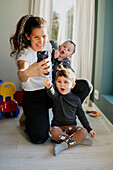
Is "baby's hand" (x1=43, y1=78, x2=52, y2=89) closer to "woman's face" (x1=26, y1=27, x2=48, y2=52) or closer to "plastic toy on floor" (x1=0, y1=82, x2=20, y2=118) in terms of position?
"woman's face" (x1=26, y1=27, x2=48, y2=52)

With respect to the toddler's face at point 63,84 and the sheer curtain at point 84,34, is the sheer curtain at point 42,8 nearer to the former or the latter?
the sheer curtain at point 84,34

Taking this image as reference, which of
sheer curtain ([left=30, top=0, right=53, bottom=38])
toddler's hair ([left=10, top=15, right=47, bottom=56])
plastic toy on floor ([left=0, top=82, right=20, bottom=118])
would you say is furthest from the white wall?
toddler's hair ([left=10, top=15, right=47, bottom=56])

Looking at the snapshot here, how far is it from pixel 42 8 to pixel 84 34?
2.19 ft

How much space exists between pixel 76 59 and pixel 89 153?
1555 millimetres

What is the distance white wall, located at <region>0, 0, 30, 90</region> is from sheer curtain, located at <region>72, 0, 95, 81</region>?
724 millimetres

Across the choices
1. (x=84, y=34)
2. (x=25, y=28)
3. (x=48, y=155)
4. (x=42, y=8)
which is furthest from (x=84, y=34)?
(x=48, y=155)

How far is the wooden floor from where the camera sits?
1.41 metres

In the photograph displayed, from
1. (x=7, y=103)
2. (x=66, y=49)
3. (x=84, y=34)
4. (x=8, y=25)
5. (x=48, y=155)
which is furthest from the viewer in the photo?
(x=8, y=25)

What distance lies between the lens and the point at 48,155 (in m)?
1.55

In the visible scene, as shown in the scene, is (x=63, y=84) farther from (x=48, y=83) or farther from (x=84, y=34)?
(x=84, y=34)

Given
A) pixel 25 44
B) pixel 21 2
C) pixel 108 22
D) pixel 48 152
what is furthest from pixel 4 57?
pixel 48 152

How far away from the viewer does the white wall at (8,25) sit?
2.85 meters

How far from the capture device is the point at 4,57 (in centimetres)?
295

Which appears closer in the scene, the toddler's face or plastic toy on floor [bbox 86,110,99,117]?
the toddler's face
